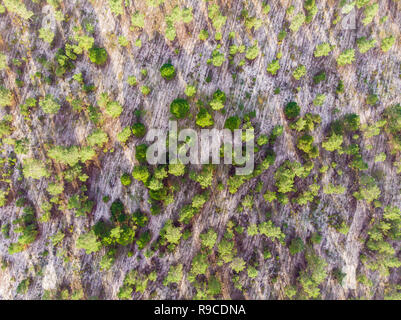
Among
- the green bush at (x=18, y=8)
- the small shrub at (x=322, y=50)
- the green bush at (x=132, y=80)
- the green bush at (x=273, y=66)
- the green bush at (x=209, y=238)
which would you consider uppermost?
the green bush at (x=18, y=8)

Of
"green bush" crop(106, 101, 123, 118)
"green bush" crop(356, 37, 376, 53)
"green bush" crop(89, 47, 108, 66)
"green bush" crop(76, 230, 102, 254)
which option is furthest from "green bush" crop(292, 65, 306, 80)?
"green bush" crop(76, 230, 102, 254)

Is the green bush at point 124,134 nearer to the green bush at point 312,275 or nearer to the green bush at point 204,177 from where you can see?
the green bush at point 204,177

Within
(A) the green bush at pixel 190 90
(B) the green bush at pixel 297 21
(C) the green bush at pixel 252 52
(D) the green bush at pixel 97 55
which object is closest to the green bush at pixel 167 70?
(A) the green bush at pixel 190 90

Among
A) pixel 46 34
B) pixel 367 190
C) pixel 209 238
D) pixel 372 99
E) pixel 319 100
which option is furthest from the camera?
pixel 372 99

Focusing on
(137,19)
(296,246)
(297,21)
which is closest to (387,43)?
(297,21)

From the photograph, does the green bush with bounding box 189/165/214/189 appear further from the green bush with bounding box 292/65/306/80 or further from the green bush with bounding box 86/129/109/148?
the green bush with bounding box 292/65/306/80

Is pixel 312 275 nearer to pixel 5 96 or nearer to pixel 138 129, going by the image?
pixel 138 129
